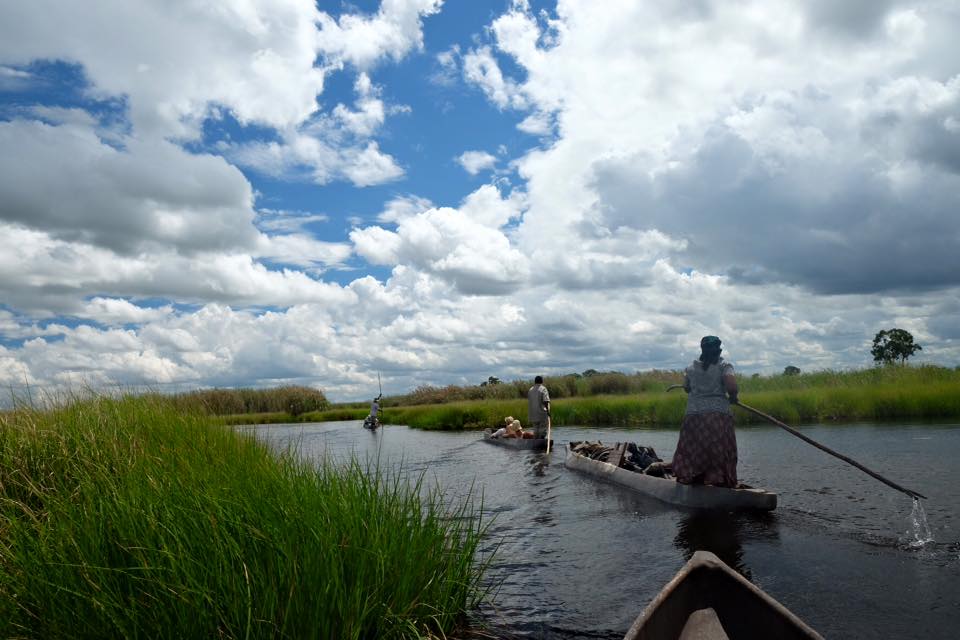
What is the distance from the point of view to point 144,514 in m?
4.45

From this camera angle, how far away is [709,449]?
10.6 m

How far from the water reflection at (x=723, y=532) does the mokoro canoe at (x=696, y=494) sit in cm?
18

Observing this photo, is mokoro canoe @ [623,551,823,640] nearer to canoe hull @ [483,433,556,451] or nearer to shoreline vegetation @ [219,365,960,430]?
shoreline vegetation @ [219,365,960,430]

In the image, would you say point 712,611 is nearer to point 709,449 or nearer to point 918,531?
point 709,449

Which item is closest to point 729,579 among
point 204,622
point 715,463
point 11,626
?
point 204,622

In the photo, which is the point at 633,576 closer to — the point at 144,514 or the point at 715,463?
the point at 715,463

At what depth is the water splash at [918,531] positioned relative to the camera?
8.58 metres

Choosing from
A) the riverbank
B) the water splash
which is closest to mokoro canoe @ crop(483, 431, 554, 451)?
the riverbank

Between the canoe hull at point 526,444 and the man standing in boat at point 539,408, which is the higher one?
the man standing in boat at point 539,408

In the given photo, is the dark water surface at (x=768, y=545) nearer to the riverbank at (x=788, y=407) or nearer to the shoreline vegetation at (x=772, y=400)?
the shoreline vegetation at (x=772, y=400)

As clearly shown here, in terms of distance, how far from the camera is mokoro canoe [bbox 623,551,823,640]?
438 centimetres

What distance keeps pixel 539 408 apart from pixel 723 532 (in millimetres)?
14020

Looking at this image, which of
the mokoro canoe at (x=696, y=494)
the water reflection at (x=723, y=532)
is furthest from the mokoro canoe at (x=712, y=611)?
the mokoro canoe at (x=696, y=494)

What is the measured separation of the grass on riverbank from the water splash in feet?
22.2
